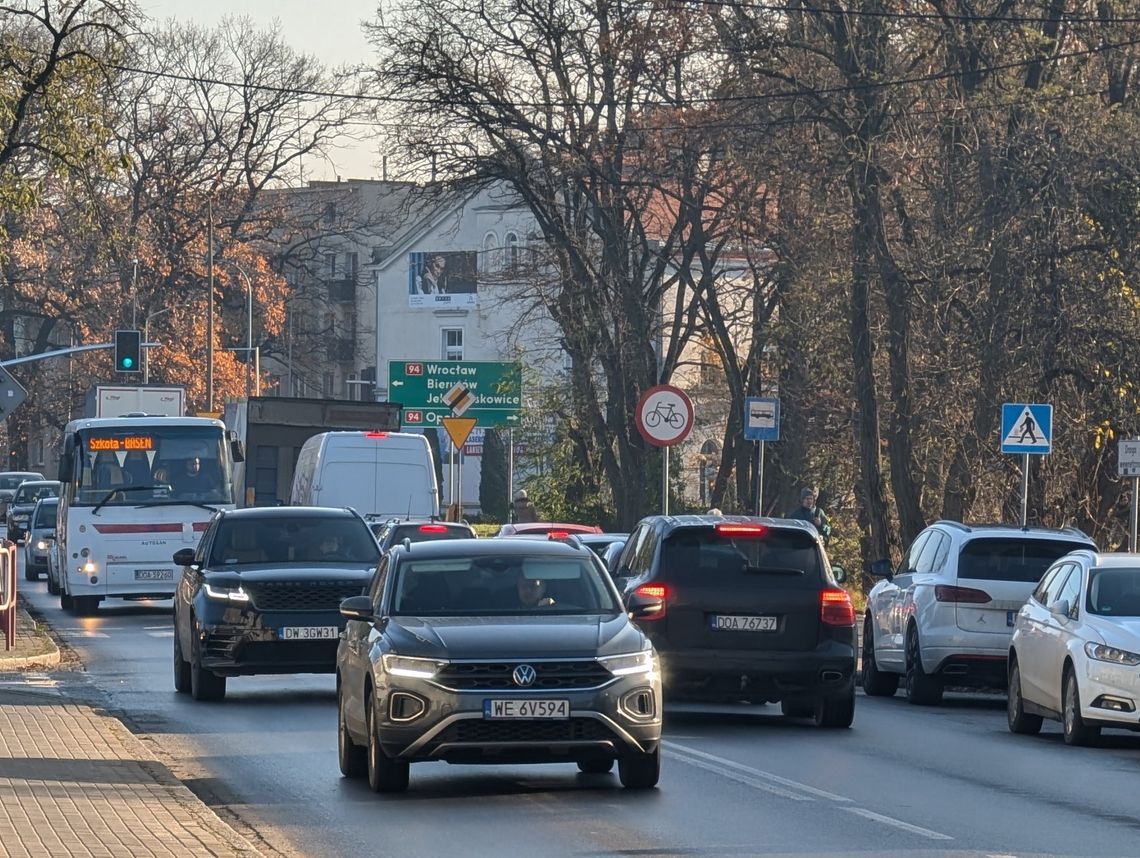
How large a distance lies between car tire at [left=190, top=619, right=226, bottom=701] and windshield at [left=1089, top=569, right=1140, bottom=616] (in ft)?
24.5

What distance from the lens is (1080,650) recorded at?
1661cm

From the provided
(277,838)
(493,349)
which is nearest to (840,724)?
(277,838)

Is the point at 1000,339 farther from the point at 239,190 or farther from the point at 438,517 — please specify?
the point at 239,190

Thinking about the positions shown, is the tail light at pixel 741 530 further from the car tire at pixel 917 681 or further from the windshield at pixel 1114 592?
the car tire at pixel 917 681

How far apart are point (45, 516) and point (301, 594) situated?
2837cm

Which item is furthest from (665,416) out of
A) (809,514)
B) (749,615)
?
(749,615)

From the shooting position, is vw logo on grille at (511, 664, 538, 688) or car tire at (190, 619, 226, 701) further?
car tire at (190, 619, 226, 701)

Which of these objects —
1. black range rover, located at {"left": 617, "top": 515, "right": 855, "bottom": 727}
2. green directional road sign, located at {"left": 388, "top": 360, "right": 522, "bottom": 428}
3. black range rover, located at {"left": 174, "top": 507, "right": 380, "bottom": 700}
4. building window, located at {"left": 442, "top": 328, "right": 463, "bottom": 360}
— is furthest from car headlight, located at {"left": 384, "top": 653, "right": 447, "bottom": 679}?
building window, located at {"left": 442, "top": 328, "right": 463, "bottom": 360}

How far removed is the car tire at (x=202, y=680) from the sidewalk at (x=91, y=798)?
197 cm

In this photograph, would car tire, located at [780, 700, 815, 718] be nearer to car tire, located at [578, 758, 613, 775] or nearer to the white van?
car tire, located at [578, 758, 613, 775]

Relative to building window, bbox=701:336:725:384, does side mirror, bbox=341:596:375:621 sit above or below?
below

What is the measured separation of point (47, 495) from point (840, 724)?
38.1 m

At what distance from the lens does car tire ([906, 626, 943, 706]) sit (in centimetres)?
2117

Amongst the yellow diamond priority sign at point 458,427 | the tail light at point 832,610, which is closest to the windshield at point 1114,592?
the tail light at point 832,610
